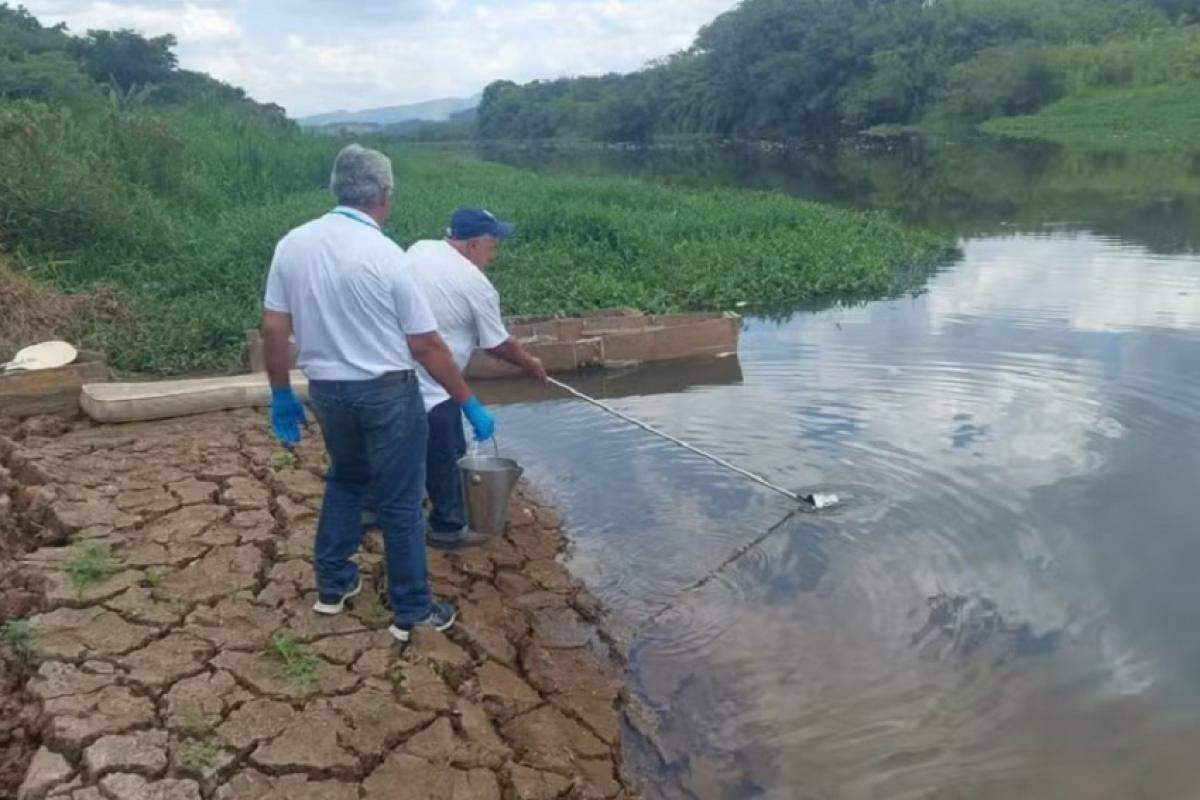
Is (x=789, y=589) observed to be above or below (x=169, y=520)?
below

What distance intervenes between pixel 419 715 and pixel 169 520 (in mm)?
2042

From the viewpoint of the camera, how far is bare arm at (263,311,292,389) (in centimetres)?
377

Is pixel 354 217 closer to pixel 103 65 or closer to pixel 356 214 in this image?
pixel 356 214

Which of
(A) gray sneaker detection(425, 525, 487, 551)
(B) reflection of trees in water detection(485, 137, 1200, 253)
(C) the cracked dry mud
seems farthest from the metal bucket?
(B) reflection of trees in water detection(485, 137, 1200, 253)

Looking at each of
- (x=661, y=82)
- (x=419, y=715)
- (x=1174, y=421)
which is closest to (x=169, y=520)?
(x=419, y=715)

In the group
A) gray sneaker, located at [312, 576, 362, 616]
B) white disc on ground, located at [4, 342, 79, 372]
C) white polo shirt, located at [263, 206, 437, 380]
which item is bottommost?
gray sneaker, located at [312, 576, 362, 616]

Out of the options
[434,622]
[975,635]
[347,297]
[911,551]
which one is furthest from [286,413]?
[911,551]

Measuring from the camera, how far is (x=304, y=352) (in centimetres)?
377

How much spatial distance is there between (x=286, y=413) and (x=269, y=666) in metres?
0.94

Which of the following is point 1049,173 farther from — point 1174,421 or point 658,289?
point 1174,421

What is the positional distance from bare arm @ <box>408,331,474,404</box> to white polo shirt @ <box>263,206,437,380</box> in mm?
31

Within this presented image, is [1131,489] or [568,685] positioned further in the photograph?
[1131,489]

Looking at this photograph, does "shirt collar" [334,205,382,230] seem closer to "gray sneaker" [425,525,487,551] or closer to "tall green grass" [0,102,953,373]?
"gray sneaker" [425,525,487,551]

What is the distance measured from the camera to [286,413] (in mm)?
4062
